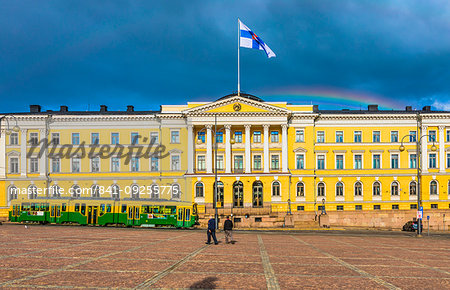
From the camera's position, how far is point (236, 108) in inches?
2440

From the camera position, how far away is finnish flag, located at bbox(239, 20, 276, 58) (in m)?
55.4

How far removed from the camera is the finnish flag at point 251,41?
5544 cm

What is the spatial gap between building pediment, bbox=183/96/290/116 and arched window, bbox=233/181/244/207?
34.7 ft

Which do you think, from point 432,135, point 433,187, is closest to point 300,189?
point 433,187

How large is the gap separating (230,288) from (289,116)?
5126 centimetres

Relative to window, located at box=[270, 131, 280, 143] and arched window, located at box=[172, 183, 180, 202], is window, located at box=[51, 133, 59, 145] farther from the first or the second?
window, located at box=[270, 131, 280, 143]

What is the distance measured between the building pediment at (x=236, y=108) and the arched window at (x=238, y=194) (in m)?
10.6

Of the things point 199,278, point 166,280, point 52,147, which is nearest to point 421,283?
point 199,278

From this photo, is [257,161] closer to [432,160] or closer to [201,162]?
[201,162]

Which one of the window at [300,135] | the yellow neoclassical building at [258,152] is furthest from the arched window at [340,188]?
the window at [300,135]

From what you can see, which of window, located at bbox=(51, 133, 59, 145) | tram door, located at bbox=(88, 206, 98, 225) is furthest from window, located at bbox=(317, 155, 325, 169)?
window, located at bbox=(51, 133, 59, 145)

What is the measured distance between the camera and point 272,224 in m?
53.9

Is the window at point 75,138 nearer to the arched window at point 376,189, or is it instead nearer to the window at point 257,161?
the window at point 257,161

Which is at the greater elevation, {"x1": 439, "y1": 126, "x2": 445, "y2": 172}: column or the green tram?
{"x1": 439, "y1": 126, "x2": 445, "y2": 172}: column
